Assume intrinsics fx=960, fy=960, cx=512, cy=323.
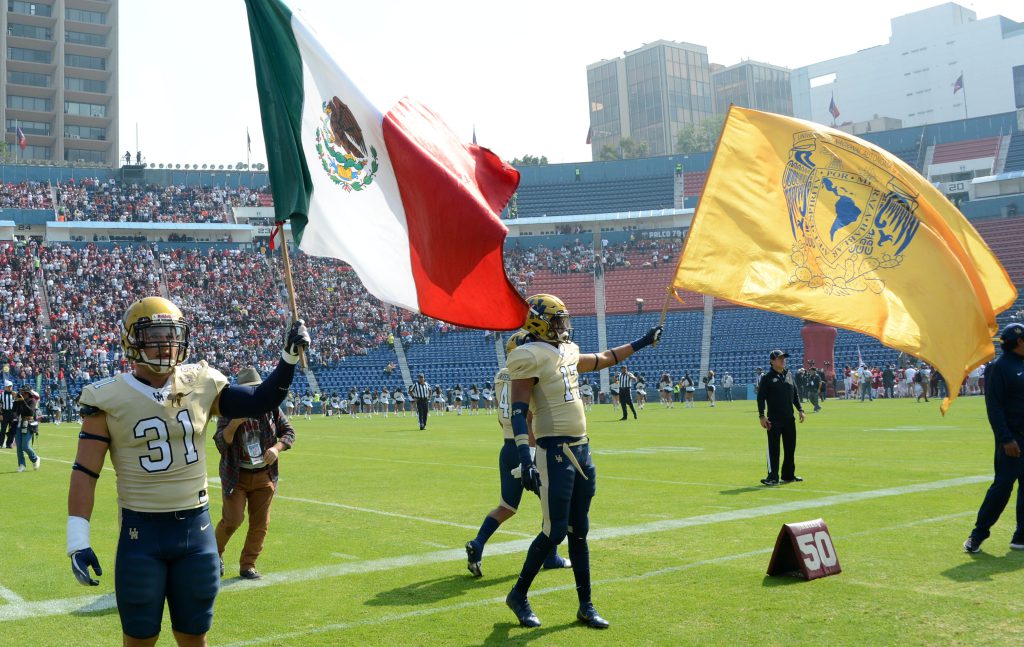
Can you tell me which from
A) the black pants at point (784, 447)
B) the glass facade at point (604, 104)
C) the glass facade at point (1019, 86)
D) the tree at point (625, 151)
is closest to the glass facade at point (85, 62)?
the tree at point (625, 151)

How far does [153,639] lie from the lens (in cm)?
443

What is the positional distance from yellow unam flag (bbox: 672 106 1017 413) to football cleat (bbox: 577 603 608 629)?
290cm

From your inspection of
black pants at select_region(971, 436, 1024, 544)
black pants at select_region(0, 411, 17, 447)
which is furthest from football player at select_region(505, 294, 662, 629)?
black pants at select_region(0, 411, 17, 447)

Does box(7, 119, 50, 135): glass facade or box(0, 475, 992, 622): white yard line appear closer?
box(0, 475, 992, 622): white yard line

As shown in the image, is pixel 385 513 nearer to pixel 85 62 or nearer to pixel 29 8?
pixel 85 62

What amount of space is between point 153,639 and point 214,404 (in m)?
1.13

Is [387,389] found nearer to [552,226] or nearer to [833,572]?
[552,226]

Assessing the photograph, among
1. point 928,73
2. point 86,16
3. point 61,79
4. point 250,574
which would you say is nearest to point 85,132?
point 61,79

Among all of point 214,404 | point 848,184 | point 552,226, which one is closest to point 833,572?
point 848,184

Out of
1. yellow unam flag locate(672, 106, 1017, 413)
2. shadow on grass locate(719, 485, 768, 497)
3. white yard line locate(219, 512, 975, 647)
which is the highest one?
yellow unam flag locate(672, 106, 1017, 413)

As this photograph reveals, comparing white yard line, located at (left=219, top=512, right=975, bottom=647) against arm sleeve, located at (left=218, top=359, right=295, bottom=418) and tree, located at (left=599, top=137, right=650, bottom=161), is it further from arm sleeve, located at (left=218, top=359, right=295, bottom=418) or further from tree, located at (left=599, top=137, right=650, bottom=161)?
tree, located at (left=599, top=137, right=650, bottom=161)

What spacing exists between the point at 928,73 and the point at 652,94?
42.8m

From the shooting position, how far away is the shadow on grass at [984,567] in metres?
7.41

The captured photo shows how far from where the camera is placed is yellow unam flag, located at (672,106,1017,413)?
8070mm
